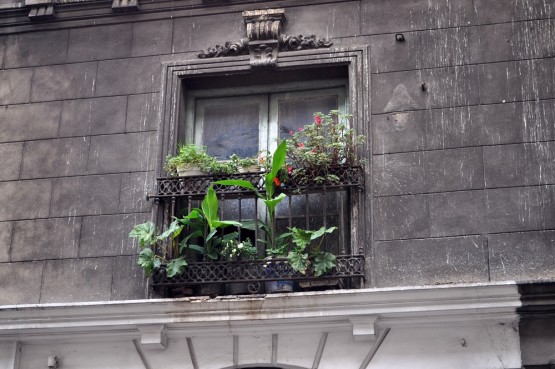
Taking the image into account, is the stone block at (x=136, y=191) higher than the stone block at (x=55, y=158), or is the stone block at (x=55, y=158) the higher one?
the stone block at (x=55, y=158)

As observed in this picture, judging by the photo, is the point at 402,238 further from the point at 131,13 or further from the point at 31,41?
the point at 31,41

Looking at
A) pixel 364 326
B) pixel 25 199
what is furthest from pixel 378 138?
pixel 25 199

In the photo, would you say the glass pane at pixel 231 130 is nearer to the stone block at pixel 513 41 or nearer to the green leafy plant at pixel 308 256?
the green leafy plant at pixel 308 256

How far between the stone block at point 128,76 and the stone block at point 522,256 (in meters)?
4.36

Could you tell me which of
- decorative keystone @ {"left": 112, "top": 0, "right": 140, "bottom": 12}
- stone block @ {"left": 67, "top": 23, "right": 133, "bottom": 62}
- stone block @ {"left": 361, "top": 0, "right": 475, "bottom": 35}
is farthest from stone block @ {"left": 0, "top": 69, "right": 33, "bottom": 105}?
stone block @ {"left": 361, "top": 0, "right": 475, "bottom": 35}

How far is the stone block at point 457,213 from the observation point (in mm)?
9977

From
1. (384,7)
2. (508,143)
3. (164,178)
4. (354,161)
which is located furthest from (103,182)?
(508,143)

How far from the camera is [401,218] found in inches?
401

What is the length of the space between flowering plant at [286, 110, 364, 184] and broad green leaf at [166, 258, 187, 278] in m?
1.51

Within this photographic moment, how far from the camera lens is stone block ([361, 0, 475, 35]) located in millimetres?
10977

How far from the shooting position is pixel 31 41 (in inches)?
472

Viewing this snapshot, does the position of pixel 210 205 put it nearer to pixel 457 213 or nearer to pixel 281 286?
pixel 281 286

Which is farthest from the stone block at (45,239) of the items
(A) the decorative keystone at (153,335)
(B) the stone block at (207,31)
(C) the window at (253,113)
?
(B) the stone block at (207,31)

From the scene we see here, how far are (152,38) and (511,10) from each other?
13.9 ft
